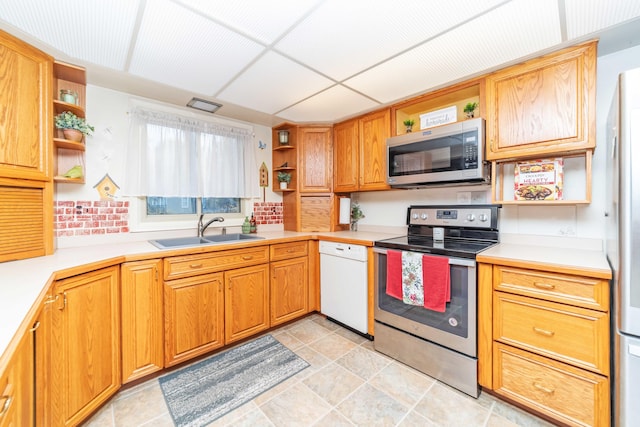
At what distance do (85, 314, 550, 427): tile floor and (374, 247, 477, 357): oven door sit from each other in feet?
0.96

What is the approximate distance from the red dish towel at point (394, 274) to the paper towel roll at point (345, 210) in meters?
1.01

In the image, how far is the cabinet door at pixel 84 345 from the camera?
1.31 meters

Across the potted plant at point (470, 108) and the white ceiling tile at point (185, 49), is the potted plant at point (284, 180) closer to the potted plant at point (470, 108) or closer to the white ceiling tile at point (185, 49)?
the white ceiling tile at point (185, 49)

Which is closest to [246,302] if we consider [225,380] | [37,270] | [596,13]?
[225,380]

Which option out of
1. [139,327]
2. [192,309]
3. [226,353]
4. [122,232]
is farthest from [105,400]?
[122,232]

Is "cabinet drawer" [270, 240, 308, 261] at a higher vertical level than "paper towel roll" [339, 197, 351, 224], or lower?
lower

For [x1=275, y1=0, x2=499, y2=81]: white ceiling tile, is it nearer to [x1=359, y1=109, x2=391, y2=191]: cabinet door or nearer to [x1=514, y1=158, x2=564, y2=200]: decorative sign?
[x1=359, y1=109, x2=391, y2=191]: cabinet door

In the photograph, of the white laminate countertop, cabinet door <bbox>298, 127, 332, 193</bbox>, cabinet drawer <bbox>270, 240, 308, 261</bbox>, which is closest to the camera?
the white laminate countertop

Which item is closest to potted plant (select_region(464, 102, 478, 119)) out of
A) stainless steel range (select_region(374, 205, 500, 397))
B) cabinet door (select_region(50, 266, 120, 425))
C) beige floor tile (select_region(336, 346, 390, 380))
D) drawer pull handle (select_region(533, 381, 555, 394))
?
stainless steel range (select_region(374, 205, 500, 397))

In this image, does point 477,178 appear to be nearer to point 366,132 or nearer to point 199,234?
point 366,132

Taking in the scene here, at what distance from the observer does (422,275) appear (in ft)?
6.13

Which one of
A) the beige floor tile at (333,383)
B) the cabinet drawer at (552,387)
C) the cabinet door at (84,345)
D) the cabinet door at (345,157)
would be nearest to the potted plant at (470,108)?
the cabinet door at (345,157)

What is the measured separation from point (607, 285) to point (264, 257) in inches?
86.0

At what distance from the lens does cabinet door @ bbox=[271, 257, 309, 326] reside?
97.6 inches
